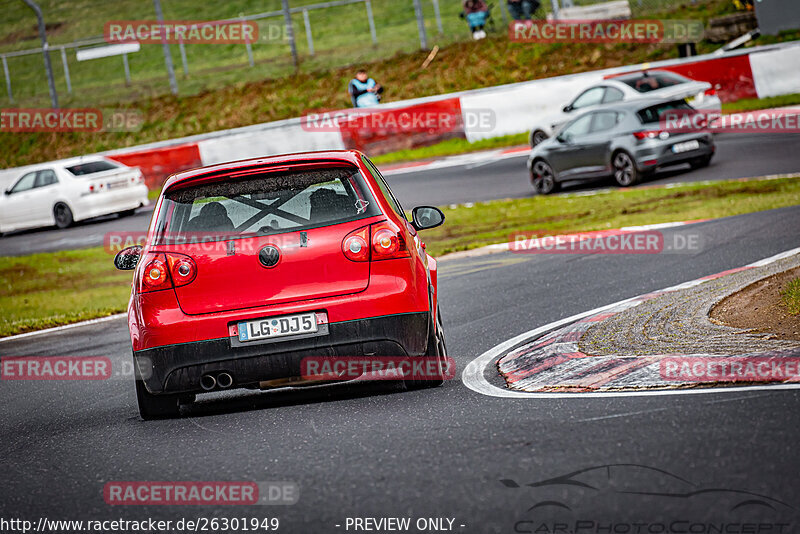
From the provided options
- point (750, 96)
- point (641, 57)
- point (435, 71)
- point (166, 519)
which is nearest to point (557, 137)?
point (750, 96)

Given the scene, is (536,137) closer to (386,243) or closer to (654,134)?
(654,134)

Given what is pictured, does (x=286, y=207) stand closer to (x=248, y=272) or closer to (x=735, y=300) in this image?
(x=248, y=272)

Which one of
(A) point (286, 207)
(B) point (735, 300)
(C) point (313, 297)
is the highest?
(A) point (286, 207)

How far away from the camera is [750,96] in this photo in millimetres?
26031

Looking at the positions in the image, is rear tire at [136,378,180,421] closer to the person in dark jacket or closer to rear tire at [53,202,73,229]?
rear tire at [53,202,73,229]

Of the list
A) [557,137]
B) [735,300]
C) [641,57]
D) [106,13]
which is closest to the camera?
[735,300]

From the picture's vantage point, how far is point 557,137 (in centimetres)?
2109

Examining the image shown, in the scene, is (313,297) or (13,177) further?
(13,177)

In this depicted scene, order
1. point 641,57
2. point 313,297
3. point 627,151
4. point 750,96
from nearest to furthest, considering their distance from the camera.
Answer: point 313,297, point 627,151, point 750,96, point 641,57

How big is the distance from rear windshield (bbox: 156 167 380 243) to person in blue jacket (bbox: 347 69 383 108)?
21.4 metres

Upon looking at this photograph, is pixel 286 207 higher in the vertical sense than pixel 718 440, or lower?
higher

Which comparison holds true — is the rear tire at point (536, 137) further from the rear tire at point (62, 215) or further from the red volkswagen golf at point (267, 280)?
the red volkswagen golf at point (267, 280)

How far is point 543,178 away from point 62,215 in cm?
1099

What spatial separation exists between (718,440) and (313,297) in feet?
8.51
